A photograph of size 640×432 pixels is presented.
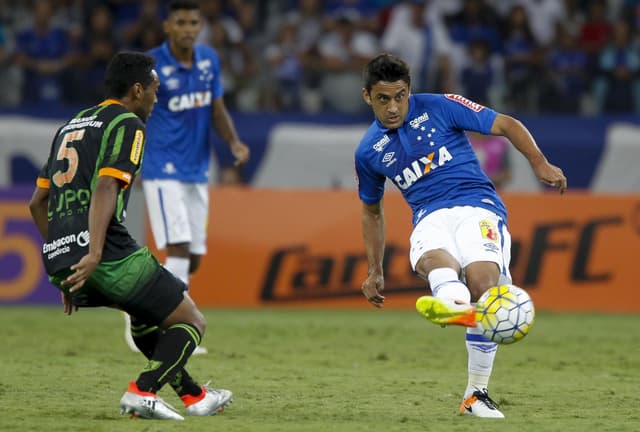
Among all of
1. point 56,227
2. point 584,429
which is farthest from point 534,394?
point 56,227

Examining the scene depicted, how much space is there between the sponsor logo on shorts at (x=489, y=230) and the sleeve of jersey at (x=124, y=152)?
2.11 meters

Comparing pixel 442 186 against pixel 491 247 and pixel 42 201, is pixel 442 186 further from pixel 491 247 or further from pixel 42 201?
pixel 42 201

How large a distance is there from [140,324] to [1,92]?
11169mm

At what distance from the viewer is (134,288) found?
660 cm

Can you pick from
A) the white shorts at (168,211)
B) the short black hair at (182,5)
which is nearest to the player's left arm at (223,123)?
the white shorts at (168,211)

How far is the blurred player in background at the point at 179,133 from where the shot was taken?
10539 mm

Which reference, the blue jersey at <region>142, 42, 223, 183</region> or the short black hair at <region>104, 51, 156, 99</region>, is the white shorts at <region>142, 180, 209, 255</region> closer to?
the blue jersey at <region>142, 42, 223, 183</region>

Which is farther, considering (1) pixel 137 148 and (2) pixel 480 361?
(2) pixel 480 361

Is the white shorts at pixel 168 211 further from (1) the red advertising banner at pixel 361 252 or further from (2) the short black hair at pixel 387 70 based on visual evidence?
(1) the red advertising banner at pixel 361 252

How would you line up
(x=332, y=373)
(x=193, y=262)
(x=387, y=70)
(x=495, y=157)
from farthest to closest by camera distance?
1. (x=495, y=157)
2. (x=193, y=262)
3. (x=332, y=373)
4. (x=387, y=70)

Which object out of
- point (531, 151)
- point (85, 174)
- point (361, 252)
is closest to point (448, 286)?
point (531, 151)

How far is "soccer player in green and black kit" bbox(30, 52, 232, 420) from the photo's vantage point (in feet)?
21.2

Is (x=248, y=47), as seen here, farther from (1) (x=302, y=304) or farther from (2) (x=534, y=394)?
(2) (x=534, y=394)

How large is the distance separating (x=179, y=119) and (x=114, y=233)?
13.5ft
